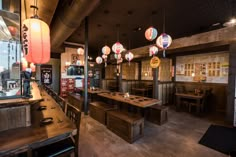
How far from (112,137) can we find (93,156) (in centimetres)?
73

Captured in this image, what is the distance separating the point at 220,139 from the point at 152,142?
5.38ft

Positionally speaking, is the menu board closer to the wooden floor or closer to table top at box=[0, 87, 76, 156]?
the wooden floor

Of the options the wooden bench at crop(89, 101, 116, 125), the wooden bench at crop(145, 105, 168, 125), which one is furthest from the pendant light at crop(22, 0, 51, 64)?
the wooden bench at crop(145, 105, 168, 125)

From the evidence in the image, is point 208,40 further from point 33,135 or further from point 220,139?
point 33,135

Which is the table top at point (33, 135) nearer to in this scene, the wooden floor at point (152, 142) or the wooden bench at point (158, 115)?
the wooden floor at point (152, 142)

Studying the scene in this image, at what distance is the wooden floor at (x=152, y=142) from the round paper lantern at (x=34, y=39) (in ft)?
6.16

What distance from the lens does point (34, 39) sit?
165cm

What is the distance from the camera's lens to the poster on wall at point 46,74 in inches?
313

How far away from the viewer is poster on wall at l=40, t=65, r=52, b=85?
26.1ft

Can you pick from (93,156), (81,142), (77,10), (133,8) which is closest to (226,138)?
(93,156)

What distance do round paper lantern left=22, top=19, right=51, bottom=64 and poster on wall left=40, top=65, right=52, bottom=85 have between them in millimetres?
7242

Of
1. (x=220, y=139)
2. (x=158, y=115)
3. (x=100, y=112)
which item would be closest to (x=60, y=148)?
(x=100, y=112)

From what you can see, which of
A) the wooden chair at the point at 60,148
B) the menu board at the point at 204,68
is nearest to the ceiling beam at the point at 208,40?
the menu board at the point at 204,68

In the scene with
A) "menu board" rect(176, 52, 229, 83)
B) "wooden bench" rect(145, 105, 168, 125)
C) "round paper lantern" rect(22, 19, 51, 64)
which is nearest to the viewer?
"round paper lantern" rect(22, 19, 51, 64)
